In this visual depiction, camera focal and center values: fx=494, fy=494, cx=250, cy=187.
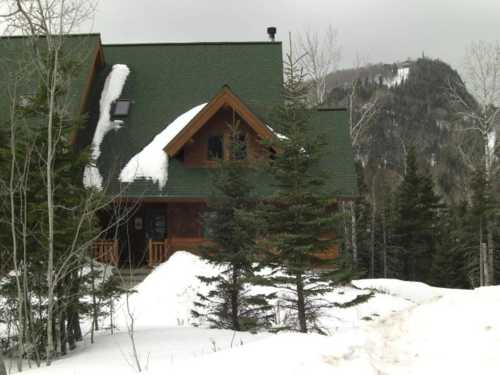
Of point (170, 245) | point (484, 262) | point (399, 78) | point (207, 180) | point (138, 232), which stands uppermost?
point (399, 78)

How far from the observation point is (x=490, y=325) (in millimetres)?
6301

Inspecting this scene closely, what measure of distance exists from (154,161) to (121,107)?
3.40m

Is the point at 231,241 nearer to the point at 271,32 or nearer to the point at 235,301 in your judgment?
the point at 235,301

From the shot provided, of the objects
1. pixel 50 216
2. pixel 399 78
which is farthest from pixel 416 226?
pixel 399 78

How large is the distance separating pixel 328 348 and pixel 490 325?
91.4 inches

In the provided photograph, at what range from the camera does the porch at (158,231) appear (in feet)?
54.6

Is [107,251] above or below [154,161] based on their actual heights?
below

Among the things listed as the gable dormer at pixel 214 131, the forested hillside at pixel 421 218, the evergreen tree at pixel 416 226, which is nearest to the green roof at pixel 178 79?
the gable dormer at pixel 214 131

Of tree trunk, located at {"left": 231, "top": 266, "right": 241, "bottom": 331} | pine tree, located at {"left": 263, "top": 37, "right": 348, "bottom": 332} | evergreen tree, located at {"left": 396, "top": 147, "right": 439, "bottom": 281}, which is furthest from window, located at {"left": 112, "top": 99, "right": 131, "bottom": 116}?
evergreen tree, located at {"left": 396, "top": 147, "right": 439, "bottom": 281}

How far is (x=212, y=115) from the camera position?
1650 centimetres

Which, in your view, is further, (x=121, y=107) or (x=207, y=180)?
(x=121, y=107)

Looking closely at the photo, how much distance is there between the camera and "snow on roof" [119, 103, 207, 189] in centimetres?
1634

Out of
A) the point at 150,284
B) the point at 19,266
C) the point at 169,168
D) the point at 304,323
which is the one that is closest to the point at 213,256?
the point at 304,323

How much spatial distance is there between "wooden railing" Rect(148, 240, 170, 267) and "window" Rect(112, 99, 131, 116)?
511 cm
